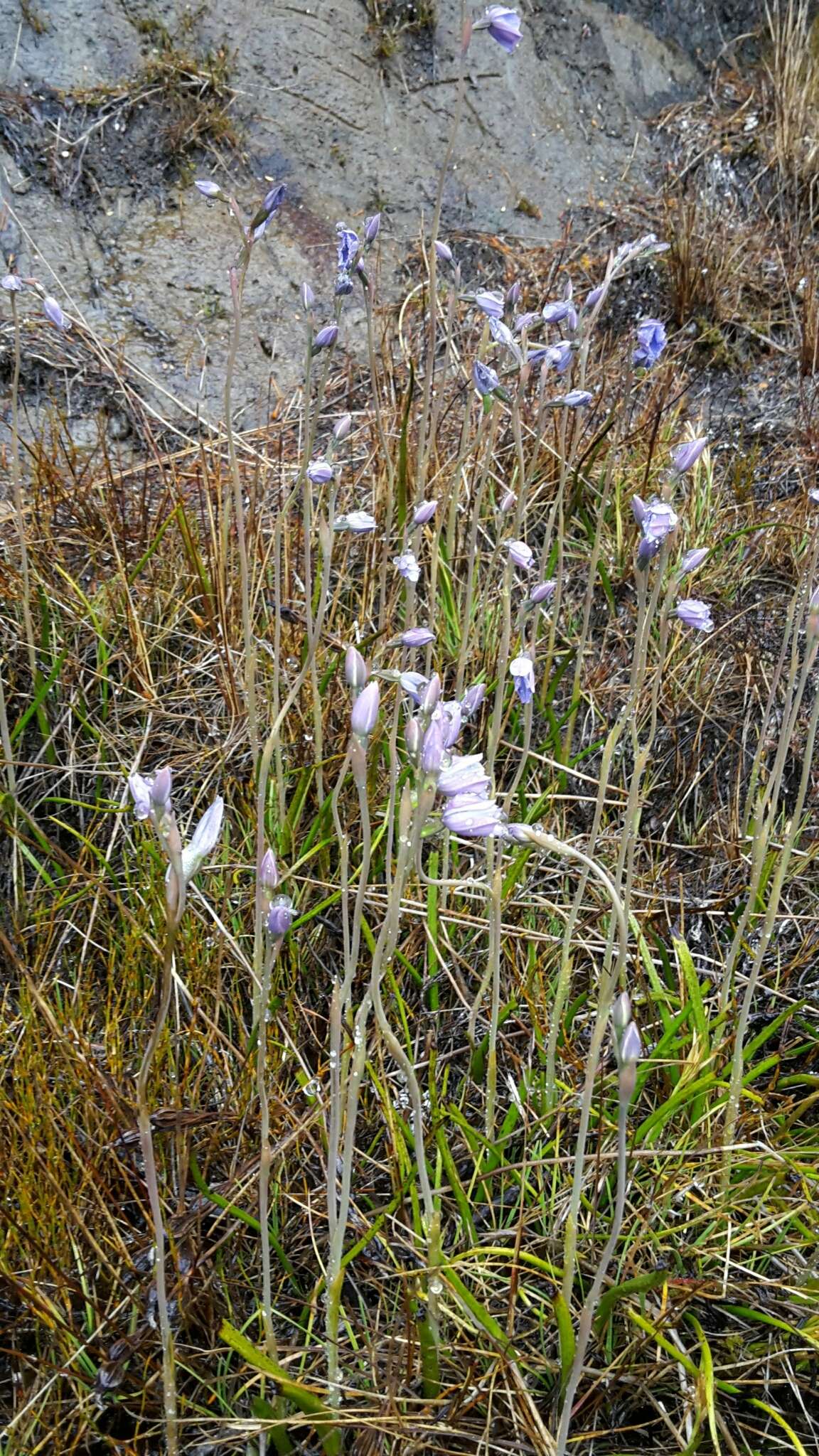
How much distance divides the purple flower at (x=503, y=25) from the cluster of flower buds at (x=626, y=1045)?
199 centimetres

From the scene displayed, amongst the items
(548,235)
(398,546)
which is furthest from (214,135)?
(398,546)

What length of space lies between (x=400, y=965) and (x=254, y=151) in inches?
158

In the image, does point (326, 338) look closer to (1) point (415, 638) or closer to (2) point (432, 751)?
(1) point (415, 638)

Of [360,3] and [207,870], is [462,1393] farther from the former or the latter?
[360,3]

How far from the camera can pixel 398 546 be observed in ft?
10.2

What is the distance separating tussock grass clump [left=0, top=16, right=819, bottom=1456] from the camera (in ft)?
4.95

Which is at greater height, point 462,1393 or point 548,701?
point 548,701

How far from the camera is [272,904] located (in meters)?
1.44

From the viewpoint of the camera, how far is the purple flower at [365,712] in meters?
1.31

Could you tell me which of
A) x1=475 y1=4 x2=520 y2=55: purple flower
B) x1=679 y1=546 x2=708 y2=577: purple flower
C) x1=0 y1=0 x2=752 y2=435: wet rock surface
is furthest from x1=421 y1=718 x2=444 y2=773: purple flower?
x1=0 y1=0 x2=752 y2=435: wet rock surface

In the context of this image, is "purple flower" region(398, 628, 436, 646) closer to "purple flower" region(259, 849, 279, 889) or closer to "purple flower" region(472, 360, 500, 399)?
"purple flower" region(259, 849, 279, 889)

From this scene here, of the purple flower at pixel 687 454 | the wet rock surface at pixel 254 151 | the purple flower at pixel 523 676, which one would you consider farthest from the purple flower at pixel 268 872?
the wet rock surface at pixel 254 151

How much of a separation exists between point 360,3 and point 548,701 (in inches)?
171

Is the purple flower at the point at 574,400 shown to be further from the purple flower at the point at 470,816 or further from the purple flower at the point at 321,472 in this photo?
the purple flower at the point at 470,816
